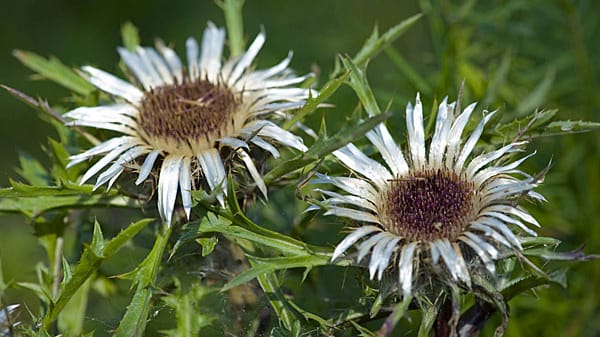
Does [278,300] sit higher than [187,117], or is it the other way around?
[187,117]

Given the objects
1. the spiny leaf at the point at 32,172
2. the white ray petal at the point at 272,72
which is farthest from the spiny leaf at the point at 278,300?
the spiny leaf at the point at 32,172

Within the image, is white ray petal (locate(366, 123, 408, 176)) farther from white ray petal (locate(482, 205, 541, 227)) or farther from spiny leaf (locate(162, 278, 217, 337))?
spiny leaf (locate(162, 278, 217, 337))

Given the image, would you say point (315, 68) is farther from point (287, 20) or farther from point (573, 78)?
point (287, 20)

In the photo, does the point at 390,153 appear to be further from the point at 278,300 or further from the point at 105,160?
the point at 105,160

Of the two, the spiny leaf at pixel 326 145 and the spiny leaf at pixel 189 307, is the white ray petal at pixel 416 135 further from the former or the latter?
the spiny leaf at pixel 189 307

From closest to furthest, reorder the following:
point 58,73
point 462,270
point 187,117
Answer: point 462,270, point 187,117, point 58,73

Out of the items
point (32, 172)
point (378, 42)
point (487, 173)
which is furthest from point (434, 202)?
point (32, 172)
